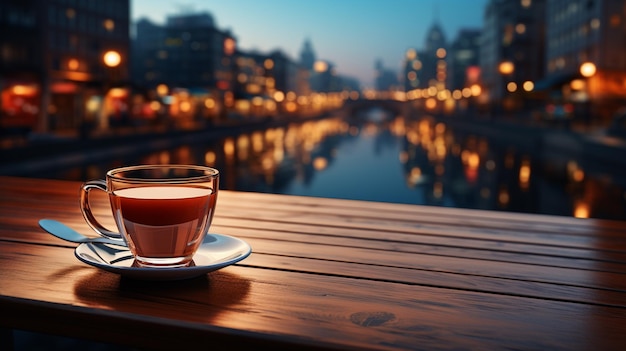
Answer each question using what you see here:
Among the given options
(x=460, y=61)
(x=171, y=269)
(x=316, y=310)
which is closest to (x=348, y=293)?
(x=316, y=310)

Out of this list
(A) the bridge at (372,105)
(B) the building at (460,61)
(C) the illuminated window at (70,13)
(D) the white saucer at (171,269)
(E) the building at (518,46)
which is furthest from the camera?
(A) the bridge at (372,105)

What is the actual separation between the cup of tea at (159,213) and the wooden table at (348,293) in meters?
0.10

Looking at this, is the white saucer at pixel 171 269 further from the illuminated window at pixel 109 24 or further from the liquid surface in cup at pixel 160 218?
the illuminated window at pixel 109 24

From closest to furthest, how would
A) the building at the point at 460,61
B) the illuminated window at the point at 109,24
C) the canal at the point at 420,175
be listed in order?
the canal at the point at 420,175 → the illuminated window at the point at 109,24 → the building at the point at 460,61

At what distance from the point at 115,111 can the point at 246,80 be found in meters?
63.9

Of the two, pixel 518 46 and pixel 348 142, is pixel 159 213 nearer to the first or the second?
pixel 348 142

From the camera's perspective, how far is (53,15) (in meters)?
46.1

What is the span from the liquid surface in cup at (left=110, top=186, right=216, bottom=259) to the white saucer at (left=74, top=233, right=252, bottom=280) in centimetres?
6

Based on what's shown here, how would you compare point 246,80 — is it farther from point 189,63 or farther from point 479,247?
point 479,247

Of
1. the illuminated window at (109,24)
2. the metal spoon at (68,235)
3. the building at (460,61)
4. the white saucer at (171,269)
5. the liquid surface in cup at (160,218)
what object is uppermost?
the building at (460,61)

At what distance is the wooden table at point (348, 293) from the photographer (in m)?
1.23

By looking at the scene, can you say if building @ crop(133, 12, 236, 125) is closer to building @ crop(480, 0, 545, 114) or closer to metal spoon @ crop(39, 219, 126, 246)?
building @ crop(480, 0, 545, 114)

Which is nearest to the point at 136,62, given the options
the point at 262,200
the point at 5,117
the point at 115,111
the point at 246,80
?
the point at 246,80

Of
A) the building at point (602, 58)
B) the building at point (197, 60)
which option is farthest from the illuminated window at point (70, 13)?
the building at point (602, 58)
